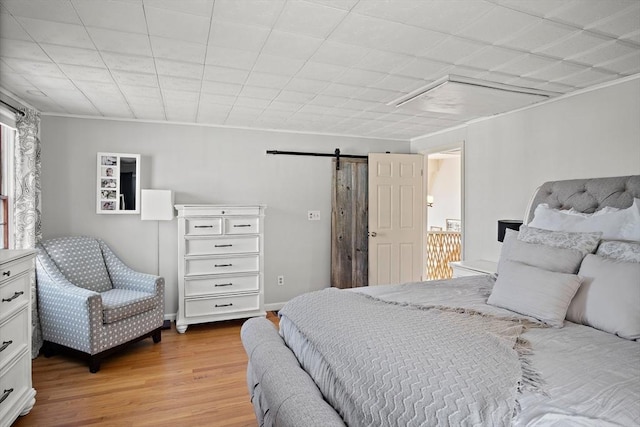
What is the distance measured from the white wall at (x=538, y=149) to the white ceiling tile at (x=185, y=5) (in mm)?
2812

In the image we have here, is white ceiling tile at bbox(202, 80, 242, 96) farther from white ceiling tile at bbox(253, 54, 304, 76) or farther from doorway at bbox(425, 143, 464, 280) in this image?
doorway at bbox(425, 143, 464, 280)

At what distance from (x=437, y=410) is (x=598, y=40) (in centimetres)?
216

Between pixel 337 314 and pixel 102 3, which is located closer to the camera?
pixel 102 3

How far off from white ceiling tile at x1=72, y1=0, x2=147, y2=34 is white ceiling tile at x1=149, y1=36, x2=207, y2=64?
0.45 ft

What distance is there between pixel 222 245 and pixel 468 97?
2808 millimetres

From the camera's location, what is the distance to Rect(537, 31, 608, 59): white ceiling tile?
1957 mm

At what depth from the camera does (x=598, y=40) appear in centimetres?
199

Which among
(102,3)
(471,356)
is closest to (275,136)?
(102,3)

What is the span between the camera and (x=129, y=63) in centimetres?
234

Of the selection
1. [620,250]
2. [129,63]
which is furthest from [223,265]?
[620,250]

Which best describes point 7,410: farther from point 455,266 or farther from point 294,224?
point 455,266

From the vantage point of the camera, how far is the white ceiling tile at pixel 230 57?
2143mm

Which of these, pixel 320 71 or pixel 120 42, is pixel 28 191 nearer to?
pixel 120 42

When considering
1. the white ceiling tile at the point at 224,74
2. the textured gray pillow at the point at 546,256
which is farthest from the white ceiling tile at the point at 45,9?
the textured gray pillow at the point at 546,256
